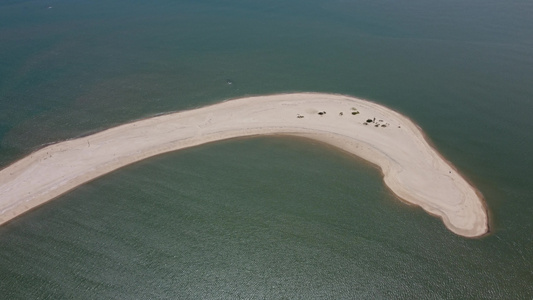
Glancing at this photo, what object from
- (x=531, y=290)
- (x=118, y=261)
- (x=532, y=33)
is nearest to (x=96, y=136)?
(x=118, y=261)

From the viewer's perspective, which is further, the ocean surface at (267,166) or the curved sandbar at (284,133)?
the curved sandbar at (284,133)

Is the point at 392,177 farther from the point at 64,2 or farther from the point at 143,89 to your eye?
the point at 64,2

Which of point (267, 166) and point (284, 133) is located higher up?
point (284, 133)

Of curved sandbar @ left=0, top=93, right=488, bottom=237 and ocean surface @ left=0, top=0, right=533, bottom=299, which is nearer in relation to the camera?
ocean surface @ left=0, top=0, right=533, bottom=299
